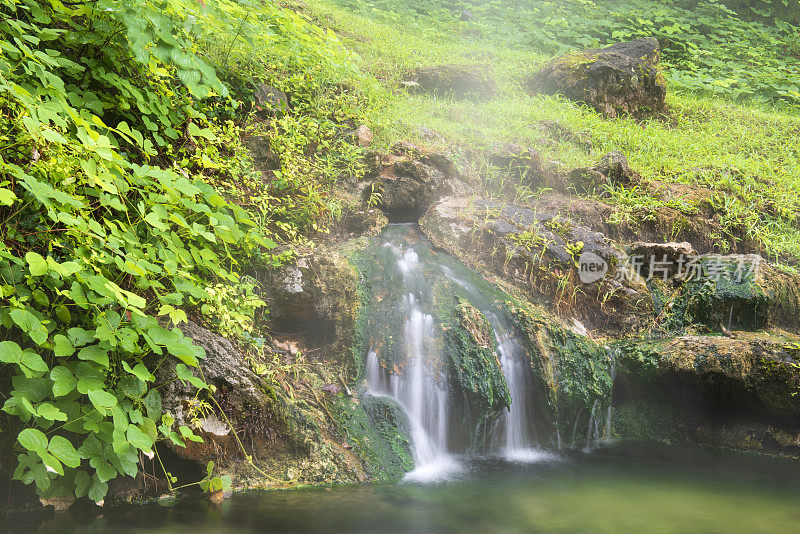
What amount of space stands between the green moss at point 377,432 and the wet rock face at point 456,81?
642cm

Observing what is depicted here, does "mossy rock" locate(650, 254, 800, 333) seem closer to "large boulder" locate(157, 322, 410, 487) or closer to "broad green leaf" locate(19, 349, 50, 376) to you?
"large boulder" locate(157, 322, 410, 487)

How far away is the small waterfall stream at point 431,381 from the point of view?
3.82 meters

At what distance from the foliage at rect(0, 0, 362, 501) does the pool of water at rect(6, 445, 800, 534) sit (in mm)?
252

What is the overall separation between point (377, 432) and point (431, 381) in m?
0.62

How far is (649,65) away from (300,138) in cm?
743

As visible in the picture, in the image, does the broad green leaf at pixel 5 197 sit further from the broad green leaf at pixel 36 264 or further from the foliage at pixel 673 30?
the foliage at pixel 673 30

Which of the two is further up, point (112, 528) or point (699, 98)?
point (699, 98)

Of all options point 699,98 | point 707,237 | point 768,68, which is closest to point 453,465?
point 707,237

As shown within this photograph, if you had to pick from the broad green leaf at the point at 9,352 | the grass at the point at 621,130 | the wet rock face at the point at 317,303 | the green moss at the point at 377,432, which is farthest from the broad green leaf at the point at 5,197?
the grass at the point at 621,130


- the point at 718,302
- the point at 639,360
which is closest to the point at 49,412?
the point at 639,360

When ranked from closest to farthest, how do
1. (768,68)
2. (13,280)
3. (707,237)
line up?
(13,280) → (707,237) → (768,68)

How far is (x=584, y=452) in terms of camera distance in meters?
4.29

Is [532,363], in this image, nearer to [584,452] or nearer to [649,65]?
[584,452]

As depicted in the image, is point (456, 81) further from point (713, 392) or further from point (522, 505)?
point (522, 505)
